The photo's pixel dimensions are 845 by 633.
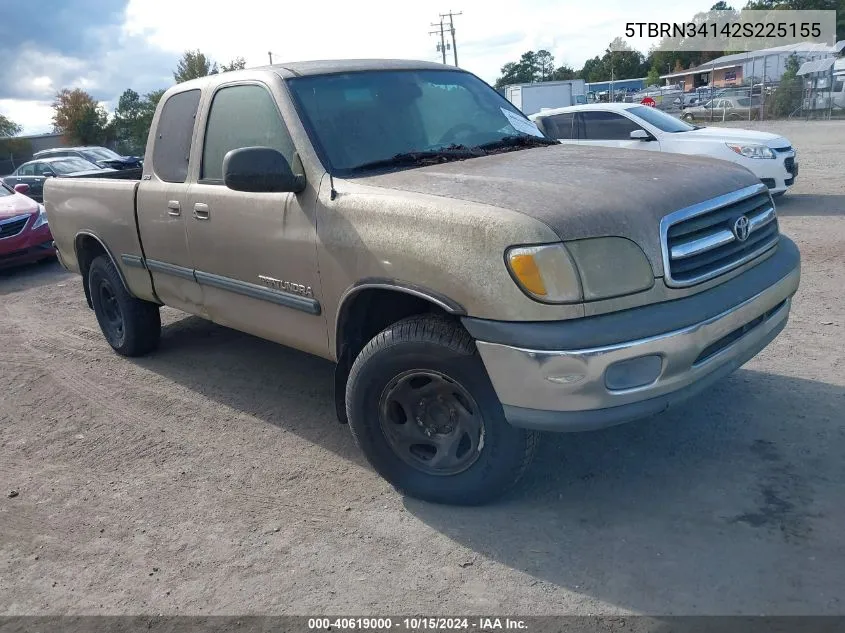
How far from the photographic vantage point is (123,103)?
172 ft

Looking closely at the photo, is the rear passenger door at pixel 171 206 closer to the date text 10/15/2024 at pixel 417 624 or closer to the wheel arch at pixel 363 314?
the wheel arch at pixel 363 314

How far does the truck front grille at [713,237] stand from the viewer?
10.1 feet

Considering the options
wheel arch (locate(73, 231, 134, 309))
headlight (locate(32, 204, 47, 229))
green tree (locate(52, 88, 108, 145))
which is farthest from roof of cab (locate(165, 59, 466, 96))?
green tree (locate(52, 88, 108, 145))

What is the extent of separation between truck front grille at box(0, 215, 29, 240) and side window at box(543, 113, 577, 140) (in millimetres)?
7932

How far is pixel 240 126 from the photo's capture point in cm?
440

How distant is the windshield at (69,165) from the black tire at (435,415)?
55.0 ft

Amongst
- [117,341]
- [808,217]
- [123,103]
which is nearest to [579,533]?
[117,341]

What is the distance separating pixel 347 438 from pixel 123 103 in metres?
54.4

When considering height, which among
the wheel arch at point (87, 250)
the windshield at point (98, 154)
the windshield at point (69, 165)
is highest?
the windshield at point (98, 154)

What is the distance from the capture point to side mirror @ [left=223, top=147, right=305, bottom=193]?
3.59 m

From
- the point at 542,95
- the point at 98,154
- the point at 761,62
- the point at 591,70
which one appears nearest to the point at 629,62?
the point at 591,70

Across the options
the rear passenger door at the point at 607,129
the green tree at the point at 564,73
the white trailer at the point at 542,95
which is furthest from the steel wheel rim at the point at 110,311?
the green tree at the point at 564,73

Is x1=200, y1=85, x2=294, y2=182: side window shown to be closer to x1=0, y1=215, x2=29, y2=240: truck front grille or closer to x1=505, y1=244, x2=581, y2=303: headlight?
x1=505, y1=244, x2=581, y2=303: headlight

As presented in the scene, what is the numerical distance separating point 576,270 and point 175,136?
10.4ft
